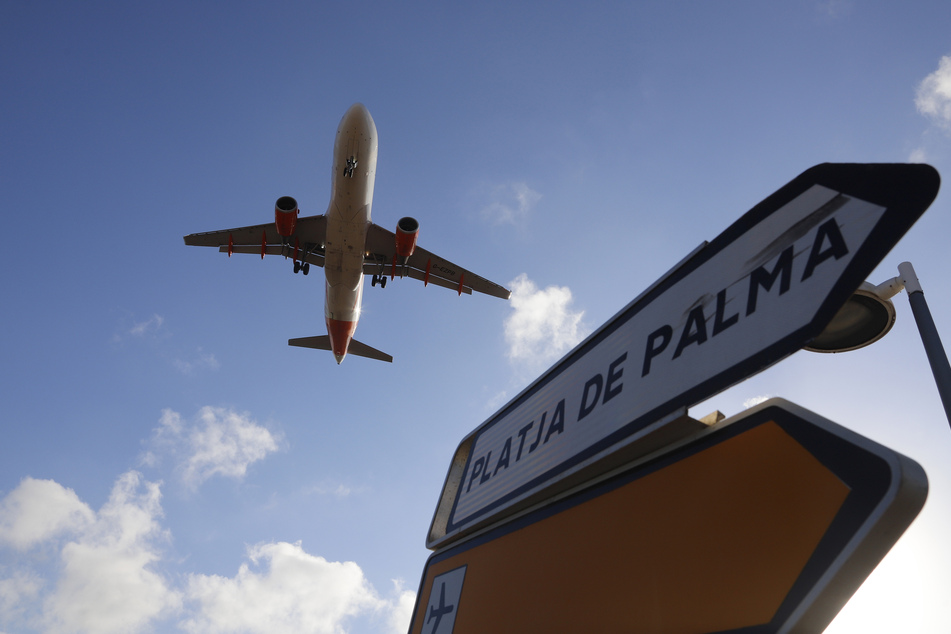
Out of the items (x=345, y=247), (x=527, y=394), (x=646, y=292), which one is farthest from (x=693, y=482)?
(x=345, y=247)

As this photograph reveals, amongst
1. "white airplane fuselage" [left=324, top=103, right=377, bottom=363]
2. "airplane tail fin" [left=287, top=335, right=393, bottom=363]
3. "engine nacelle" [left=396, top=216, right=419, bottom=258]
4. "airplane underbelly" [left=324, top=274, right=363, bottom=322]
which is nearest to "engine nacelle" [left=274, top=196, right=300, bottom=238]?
"white airplane fuselage" [left=324, top=103, right=377, bottom=363]

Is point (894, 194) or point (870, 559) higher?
point (894, 194)

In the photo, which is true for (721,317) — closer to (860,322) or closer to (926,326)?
(860,322)

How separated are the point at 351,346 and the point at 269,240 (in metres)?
7.94

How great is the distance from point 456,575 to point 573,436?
1773 mm

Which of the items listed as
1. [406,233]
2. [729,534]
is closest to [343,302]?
[406,233]

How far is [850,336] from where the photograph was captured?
4.37m

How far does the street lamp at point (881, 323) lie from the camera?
414cm

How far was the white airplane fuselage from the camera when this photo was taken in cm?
2133

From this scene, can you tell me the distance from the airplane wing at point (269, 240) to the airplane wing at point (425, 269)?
2.43 m

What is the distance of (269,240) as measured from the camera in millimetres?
26156

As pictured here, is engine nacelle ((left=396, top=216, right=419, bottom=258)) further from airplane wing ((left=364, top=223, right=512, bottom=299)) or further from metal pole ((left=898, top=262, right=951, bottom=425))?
metal pole ((left=898, top=262, right=951, bottom=425))

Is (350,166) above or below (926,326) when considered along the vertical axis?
above

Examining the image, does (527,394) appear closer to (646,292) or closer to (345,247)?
(646,292)
